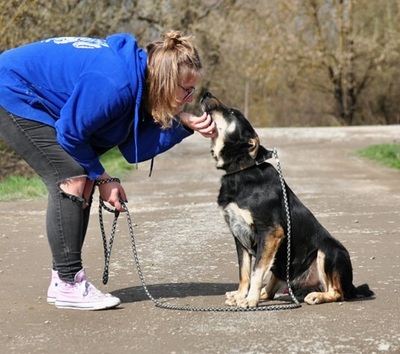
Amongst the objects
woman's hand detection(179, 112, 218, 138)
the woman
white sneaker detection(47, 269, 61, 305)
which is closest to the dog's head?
woman's hand detection(179, 112, 218, 138)

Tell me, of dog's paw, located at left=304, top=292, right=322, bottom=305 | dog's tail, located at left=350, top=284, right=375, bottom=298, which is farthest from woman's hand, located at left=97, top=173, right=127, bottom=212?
dog's tail, located at left=350, top=284, right=375, bottom=298

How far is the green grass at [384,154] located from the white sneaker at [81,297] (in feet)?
33.3

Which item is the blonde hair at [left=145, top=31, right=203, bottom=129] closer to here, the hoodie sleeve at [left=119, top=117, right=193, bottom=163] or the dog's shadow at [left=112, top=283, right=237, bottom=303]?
the hoodie sleeve at [left=119, top=117, right=193, bottom=163]

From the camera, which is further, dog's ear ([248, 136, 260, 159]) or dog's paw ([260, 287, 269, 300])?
dog's paw ([260, 287, 269, 300])

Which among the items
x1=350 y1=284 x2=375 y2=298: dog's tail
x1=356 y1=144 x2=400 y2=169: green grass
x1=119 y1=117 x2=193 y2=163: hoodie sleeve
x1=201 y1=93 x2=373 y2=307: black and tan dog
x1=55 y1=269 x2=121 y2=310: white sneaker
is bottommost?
x1=356 y1=144 x2=400 y2=169: green grass

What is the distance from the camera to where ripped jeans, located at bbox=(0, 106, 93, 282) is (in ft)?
15.4

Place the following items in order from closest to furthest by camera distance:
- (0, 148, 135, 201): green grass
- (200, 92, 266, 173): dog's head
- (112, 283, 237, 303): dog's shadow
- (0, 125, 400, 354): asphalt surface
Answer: (0, 125, 400, 354): asphalt surface < (200, 92, 266, 173): dog's head < (112, 283, 237, 303): dog's shadow < (0, 148, 135, 201): green grass

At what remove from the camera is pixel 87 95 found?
4398 millimetres

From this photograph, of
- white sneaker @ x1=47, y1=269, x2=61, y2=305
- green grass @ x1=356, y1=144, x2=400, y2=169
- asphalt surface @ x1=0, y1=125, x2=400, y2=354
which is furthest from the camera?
green grass @ x1=356, y1=144, x2=400, y2=169

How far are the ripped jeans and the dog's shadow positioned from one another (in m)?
0.57

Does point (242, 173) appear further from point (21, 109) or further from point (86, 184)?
point (21, 109)

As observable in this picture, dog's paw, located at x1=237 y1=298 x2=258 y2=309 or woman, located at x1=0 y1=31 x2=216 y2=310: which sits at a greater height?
woman, located at x1=0 y1=31 x2=216 y2=310

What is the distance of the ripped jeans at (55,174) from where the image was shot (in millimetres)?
4703

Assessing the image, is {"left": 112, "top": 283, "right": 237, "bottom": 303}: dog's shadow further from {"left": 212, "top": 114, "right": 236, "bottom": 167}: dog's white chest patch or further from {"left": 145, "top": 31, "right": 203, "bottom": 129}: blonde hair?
{"left": 145, "top": 31, "right": 203, "bottom": 129}: blonde hair
